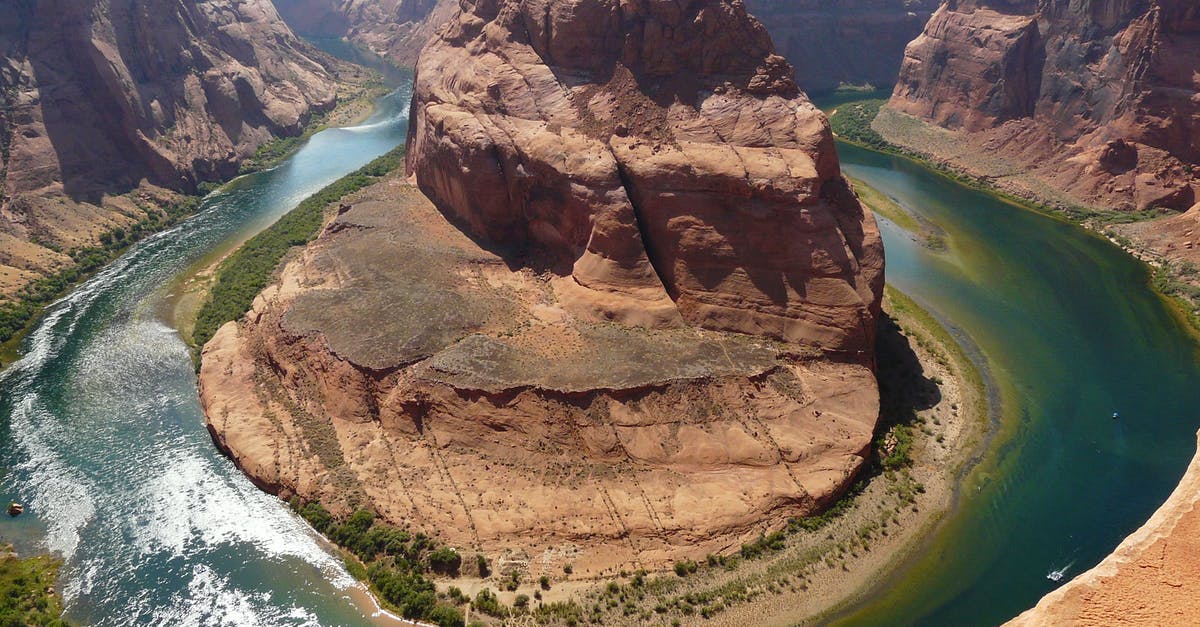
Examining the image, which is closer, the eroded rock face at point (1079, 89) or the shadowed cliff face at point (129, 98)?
the eroded rock face at point (1079, 89)

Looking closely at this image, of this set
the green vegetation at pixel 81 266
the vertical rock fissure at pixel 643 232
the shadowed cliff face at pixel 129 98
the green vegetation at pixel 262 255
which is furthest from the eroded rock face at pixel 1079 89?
the green vegetation at pixel 81 266

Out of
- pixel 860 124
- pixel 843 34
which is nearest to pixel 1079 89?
pixel 860 124

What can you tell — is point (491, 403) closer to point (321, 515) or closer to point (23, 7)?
point (321, 515)

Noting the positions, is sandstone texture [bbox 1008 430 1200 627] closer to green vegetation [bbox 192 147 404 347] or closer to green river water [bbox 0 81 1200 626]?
green river water [bbox 0 81 1200 626]

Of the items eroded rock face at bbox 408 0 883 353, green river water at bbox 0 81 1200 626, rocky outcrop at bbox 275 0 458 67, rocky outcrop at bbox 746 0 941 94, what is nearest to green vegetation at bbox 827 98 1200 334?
green river water at bbox 0 81 1200 626

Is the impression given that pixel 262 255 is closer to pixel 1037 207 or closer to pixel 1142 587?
pixel 1142 587

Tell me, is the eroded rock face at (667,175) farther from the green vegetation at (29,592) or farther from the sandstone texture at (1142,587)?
the green vegetation at (29,592)

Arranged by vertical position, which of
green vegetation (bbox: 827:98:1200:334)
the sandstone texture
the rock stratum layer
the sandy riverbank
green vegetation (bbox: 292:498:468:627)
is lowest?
the sandy riverbank
